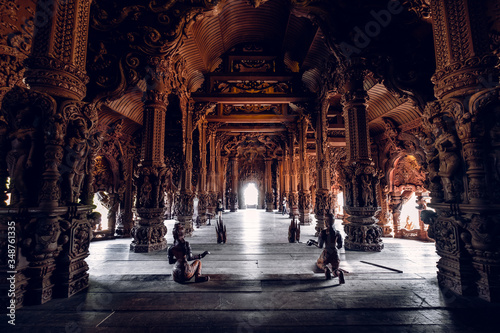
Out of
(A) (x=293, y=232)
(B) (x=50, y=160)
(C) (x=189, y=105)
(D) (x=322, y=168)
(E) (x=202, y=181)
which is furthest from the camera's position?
(E) (x=202, y=181)

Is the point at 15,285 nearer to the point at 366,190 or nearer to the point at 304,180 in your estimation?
the point at 366,190

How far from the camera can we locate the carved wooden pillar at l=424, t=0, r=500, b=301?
2.63 meters

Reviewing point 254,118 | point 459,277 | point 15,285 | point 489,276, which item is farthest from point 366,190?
point 254,118

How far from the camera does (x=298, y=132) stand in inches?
486

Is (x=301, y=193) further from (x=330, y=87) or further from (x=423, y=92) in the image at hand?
(x=423, y=92)

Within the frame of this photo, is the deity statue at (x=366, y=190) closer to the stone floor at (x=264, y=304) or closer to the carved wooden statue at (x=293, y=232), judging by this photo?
the stone floor at (x=264, y=304)

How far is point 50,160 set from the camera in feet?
8.89

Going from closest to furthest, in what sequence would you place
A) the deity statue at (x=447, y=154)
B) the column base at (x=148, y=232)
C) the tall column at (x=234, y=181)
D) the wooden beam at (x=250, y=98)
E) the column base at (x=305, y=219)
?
1. the deity statue at (x=447, y=154)
2. the column base at (x=148, y=232)
3. the wooden beam at (x=250, y=98)
4. the column base at (x=305, y=219)
5. the tall column at (x=234, y=181)

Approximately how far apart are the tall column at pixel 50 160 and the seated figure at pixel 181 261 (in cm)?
117

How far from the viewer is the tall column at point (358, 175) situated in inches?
207

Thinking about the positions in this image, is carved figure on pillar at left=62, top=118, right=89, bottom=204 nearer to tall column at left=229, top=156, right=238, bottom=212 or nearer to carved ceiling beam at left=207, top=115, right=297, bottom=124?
carved ceiling beam at left=207, top=115, right=297, bottom=124

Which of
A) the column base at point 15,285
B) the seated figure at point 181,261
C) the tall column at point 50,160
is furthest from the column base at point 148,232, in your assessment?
the column base at point 15,285

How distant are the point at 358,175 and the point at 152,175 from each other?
483cm

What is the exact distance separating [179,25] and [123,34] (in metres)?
1.04
